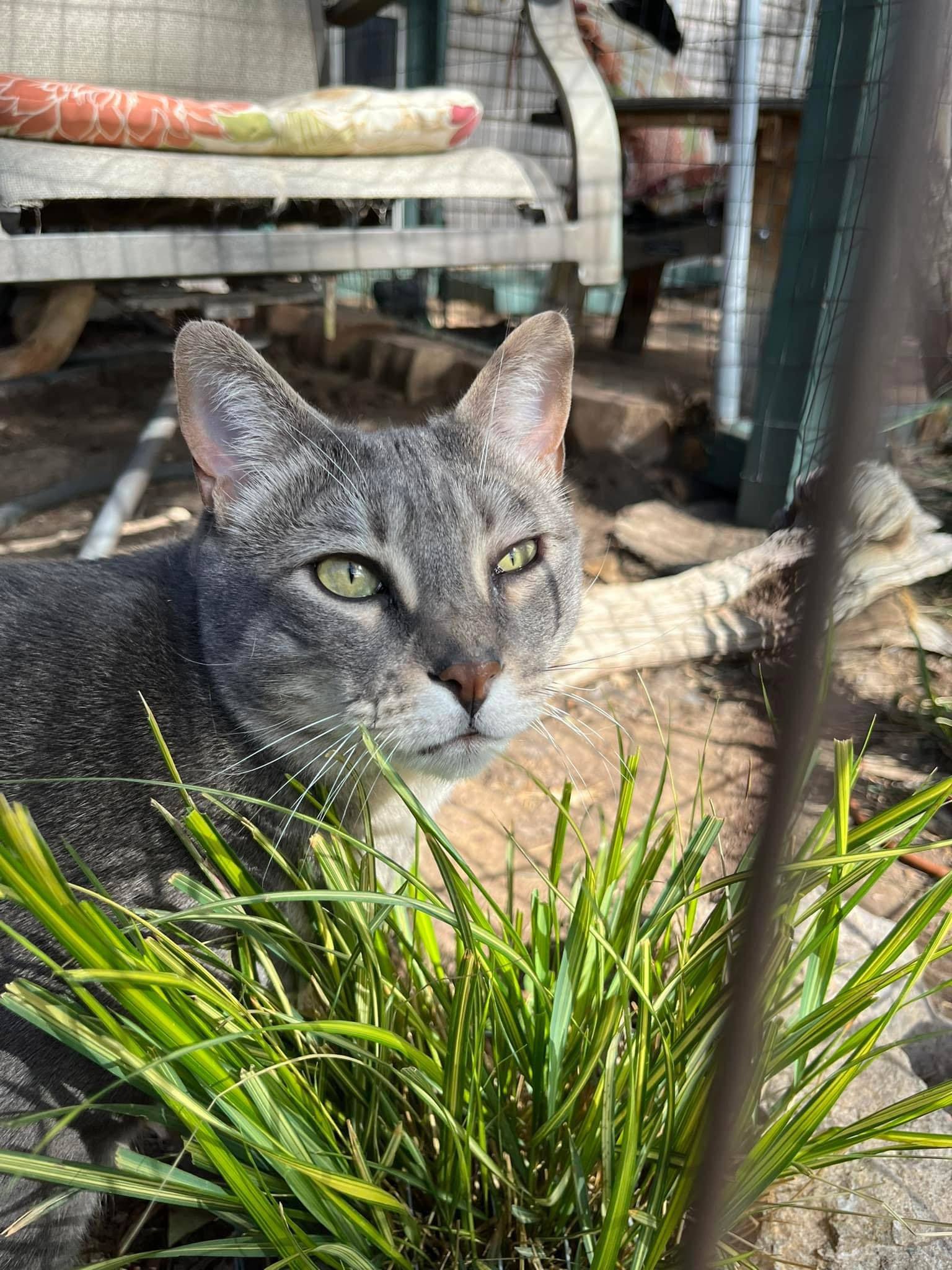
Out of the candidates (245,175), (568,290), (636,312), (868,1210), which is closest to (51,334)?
(245,175)

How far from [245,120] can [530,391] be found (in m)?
Result: 1.68

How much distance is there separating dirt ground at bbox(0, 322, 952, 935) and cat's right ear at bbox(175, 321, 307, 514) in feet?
1.96

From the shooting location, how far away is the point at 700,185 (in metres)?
4.49

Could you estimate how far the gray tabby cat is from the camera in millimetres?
1150

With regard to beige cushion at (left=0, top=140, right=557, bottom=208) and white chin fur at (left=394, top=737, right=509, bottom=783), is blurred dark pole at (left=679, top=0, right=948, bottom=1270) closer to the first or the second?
white chin fur at (left=394, top=737, right=509, bottom=783)

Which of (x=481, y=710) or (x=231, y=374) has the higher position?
(x=231, y=374)

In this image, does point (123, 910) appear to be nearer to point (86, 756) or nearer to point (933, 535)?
point (86, 756)

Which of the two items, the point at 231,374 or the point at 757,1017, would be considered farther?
the point at 231,374

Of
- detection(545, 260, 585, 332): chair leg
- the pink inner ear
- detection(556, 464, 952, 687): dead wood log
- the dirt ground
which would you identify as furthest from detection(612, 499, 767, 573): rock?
the pink inner ear

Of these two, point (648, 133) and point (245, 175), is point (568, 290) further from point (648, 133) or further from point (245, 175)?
point (648, 133)

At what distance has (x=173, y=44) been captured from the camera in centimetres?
359

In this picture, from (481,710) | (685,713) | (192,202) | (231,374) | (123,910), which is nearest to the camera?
(123,910)

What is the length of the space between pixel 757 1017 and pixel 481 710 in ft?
2.62

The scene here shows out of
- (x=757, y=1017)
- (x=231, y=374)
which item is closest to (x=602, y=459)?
(x=231, y=374)
